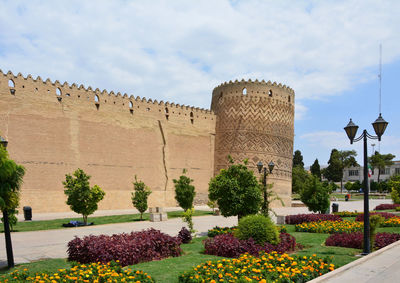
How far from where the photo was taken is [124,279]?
207 inches

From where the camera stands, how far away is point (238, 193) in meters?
11.8

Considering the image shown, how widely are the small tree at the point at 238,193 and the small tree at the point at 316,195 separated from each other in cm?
725

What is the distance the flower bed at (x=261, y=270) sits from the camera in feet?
18.2

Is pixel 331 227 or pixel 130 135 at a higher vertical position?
pixel 130 135

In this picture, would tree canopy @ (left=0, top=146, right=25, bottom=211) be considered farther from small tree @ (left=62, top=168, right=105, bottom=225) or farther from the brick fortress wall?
the brick fortress wall

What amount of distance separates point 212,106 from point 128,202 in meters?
12.8

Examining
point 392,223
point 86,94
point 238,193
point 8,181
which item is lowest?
point 392,223

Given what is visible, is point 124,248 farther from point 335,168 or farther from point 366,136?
point 335,168

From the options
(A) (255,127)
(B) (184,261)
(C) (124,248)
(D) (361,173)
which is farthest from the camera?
(D) (361,173)

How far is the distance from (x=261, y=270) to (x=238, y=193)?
589 centimetres

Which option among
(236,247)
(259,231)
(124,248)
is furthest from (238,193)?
(124,248)

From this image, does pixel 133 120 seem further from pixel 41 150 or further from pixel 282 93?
pixel 282 93

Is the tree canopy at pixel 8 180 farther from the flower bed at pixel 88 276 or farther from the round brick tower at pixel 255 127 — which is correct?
the round brick tower at pixel 255 127

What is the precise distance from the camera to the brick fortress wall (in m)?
20.0
